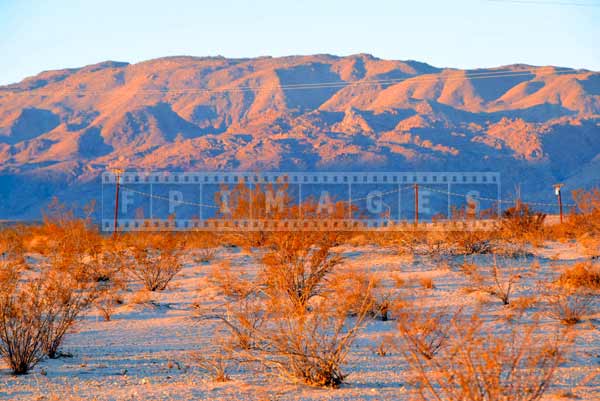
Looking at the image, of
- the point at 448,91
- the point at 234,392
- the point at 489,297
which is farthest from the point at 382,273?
the point at 448,91

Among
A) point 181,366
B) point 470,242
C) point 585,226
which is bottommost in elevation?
point 585,226

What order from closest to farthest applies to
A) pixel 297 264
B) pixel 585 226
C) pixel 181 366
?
pixel 181 366, pixel 297 264, pixel 585 226

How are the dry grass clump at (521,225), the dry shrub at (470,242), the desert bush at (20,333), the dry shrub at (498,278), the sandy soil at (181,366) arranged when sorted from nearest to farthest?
1. the sandy soil at (181,366)
2. the desert bush at (20,333)
3. the dry shrub at (498,278)
4. the dry shrub at (470,242)
5. the dry grass clump at (521,225)

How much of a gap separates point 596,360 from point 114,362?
6.28m

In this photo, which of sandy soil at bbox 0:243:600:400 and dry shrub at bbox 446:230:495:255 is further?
dry shrub at bbox 446:230:495:255

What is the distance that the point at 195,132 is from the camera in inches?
6240

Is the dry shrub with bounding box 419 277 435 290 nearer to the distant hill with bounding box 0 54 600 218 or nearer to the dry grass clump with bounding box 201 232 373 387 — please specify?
the dry grass clump with bounding box 201 232 373 387

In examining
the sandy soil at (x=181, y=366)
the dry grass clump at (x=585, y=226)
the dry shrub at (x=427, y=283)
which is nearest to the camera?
the sandy soil at (x=181, y=366)

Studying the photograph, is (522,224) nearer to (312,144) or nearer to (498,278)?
(498,278)

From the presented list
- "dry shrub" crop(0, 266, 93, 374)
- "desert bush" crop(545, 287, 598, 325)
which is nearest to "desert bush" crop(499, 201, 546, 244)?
"desert bush" crop(545, 287, 598, 325)

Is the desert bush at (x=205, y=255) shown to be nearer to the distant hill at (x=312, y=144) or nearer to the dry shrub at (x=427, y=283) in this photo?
the dry shrub at (x=427, y=283)

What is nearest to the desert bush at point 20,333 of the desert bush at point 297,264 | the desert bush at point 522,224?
the desert bush at point 297,264

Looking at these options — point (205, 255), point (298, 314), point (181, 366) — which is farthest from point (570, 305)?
point (205, 255)

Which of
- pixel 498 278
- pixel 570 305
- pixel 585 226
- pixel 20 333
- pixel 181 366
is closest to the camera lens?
pixel 20 333
